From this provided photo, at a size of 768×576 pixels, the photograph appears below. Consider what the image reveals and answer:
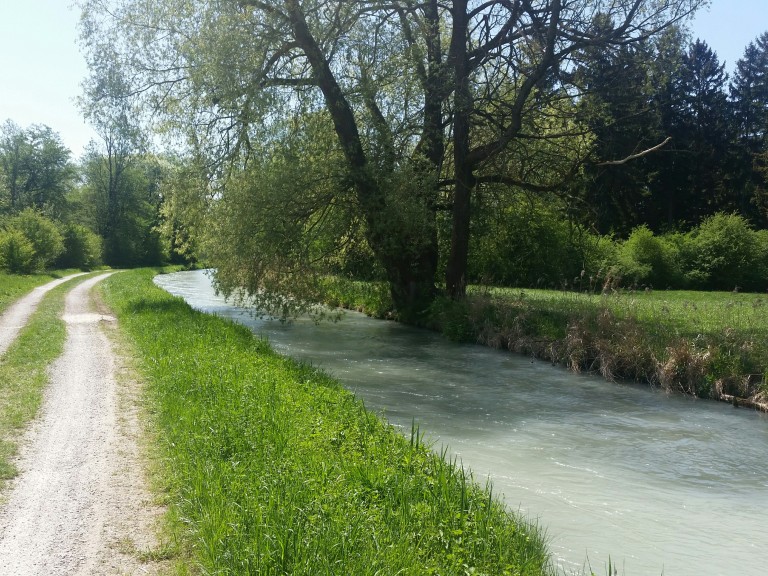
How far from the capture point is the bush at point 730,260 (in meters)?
34.0

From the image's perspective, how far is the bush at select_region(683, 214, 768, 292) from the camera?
112 ft

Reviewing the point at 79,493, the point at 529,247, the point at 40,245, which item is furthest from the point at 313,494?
the point at 40,245

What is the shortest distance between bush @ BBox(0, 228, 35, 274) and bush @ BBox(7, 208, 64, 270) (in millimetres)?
2965

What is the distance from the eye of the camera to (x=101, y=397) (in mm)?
9938

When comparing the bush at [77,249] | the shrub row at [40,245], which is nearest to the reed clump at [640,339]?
the shrub row at [40,245]

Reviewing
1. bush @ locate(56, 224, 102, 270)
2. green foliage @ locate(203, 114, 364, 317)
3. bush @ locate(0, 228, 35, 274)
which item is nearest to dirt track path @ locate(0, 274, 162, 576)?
green foliage @ locate(203, 114, 364, 317)

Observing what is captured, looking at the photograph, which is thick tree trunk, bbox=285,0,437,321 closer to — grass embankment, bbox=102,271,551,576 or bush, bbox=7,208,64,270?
grass embankment, bbox=102,271,551,576

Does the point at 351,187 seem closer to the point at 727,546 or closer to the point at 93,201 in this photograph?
the point at 727,546

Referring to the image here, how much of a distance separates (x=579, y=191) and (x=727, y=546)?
23070 millimetres

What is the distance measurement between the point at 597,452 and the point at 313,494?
5415 millimetres

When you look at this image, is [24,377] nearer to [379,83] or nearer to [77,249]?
[379,83]

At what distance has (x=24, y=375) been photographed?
11250mm

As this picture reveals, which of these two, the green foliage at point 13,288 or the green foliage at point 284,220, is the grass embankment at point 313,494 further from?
the green foliage at point 13,288

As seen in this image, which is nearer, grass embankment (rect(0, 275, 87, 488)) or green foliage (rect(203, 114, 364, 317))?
grass embankment (rect(0, 275, 87, 488))
